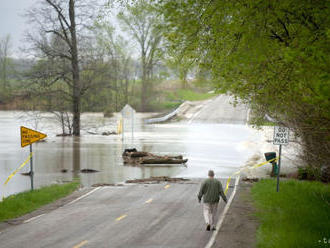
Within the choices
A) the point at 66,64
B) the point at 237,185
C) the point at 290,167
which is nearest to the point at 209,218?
the point at 237,185

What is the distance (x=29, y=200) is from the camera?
1752 centimetres

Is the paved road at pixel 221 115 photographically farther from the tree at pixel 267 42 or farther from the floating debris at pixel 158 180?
the tree at pixel 267 42

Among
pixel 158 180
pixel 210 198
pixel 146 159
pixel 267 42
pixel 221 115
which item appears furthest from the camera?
pixel 221 115

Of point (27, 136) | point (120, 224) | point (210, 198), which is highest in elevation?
point (27, 136)

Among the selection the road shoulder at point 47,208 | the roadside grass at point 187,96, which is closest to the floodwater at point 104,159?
the road shoulder at point 47,208

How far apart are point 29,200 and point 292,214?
9.09 metres

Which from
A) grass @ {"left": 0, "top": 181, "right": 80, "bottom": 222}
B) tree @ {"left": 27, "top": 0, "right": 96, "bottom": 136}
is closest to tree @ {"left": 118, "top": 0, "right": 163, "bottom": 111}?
tree @ {"left": 27, "top": 0, "right": 96, "bottom": 136}

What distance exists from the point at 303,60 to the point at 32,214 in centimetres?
953

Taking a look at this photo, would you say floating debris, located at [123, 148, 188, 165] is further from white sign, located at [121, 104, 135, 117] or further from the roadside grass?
the roadside grass

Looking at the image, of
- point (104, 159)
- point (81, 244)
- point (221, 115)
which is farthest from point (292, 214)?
point (221, 115)

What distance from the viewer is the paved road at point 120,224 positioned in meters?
11.5

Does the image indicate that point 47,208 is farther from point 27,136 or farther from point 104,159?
point 104,159

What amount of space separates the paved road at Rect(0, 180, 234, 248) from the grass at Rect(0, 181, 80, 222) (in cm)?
112

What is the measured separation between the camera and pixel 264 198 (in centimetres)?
1755
